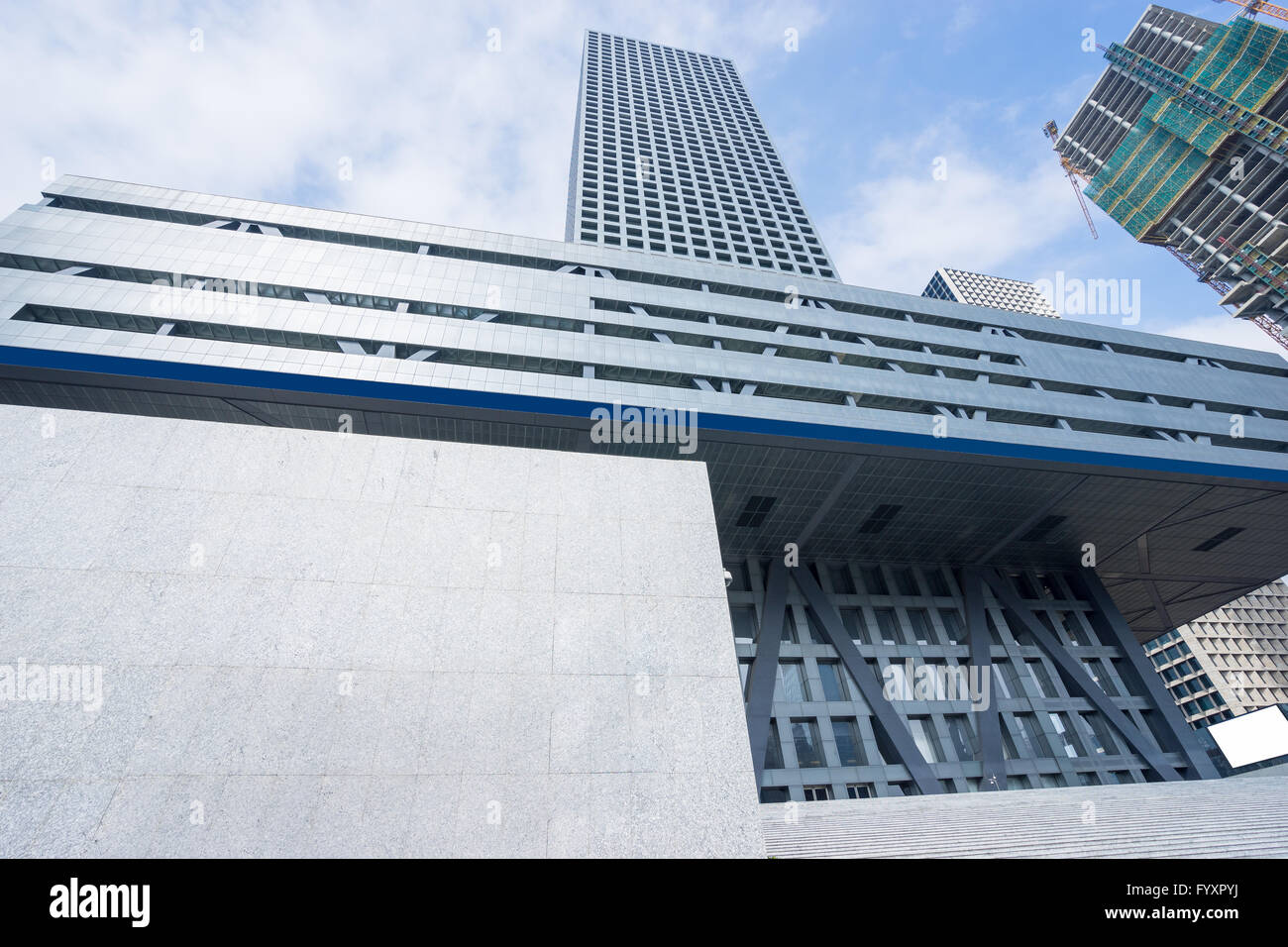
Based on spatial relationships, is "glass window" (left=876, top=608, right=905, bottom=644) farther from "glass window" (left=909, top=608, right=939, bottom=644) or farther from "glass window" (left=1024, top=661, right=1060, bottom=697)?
"glass window" (left=1024, top=661, right=1060, bottom=697)

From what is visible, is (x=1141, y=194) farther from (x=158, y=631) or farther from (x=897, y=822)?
(x=158, y=631)

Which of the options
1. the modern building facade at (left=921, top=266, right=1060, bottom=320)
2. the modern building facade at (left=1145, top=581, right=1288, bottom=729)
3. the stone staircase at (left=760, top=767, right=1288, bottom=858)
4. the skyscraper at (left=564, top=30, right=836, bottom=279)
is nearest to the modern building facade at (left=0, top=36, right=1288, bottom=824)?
the stone staircase at (left=760, top=767, right=1288, bottom=858)

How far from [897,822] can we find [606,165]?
5246 centimetres

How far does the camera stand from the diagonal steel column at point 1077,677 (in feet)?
86.9

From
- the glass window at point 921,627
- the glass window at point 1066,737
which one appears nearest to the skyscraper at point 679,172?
the glass window at point 921,627

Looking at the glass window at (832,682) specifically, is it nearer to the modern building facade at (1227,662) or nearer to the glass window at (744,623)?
the glass window at (744,623)

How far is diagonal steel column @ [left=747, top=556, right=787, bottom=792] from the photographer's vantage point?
2367 centimetres

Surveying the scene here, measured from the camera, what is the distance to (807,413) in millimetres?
24078

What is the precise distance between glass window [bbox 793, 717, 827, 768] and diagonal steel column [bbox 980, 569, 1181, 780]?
42.7 ft

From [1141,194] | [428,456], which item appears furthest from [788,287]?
[1141,194]

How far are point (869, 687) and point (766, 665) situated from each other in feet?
14.8

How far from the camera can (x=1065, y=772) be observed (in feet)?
83.0

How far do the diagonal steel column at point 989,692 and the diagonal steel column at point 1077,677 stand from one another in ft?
3.78
